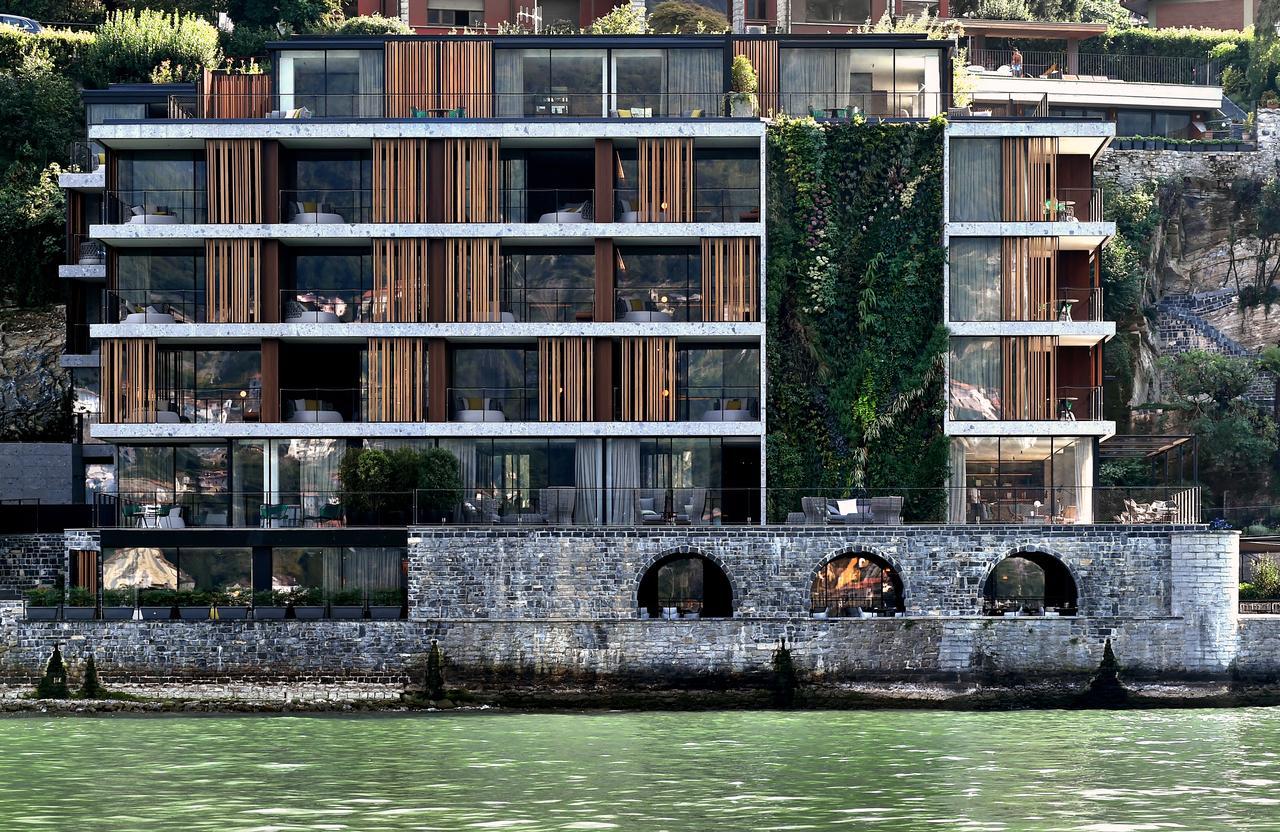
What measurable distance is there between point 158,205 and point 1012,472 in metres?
25.0

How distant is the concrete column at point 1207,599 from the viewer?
45.4 m

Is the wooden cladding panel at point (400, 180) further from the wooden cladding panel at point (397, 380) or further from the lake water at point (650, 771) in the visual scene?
the lake water at point (650, 771)

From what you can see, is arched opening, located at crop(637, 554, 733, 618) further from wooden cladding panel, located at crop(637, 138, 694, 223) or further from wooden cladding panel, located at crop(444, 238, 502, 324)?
wooden cladding panel, located at crop(637, 138, 694, 223)

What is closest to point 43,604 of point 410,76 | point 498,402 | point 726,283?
point 498,402

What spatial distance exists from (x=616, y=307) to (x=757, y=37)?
961 cm

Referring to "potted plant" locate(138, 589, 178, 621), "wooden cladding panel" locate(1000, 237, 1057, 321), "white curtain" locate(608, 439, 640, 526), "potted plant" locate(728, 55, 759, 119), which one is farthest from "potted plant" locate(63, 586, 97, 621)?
"wooden cladding panel" locate(1000, 237, 1057, 321)

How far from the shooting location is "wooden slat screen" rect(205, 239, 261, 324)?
5266 centimetres

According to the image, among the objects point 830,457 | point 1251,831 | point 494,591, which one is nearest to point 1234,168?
point 830,457

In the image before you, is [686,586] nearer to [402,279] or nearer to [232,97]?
[402,279]

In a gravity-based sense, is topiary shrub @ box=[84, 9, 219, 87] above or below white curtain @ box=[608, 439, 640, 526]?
above

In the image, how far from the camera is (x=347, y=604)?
4712cm

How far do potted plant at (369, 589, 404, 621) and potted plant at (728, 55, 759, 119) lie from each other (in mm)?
16896

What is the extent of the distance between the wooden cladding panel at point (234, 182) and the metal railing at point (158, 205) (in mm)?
1282

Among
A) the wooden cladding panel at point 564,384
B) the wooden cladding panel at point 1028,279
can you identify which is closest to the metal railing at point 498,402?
the wooden cladding panel at point 564,384
